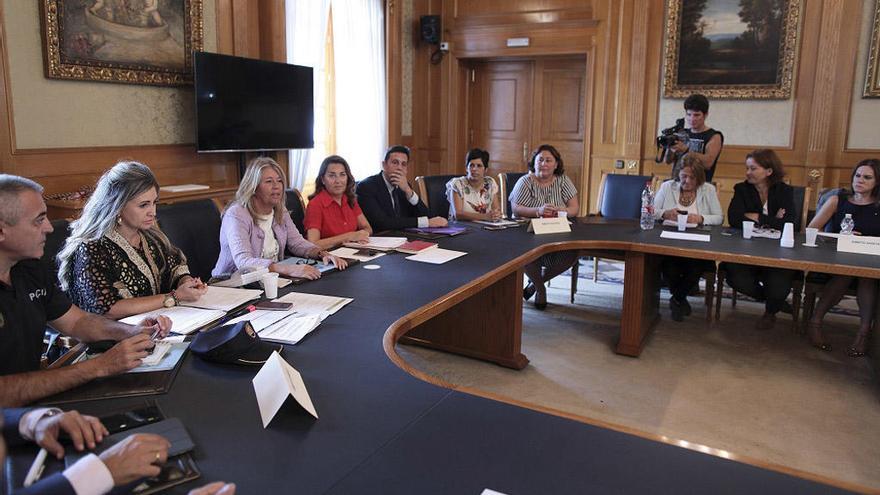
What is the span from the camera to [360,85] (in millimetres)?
5891

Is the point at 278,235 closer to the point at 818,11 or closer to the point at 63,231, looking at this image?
the point at 63,231

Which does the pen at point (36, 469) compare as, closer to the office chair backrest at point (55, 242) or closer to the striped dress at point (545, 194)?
the office chair backrest at point (55, 242)

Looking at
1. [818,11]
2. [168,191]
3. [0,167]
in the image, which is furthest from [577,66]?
[0,167]

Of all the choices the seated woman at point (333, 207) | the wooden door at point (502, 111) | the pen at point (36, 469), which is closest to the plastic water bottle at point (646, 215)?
the seated woman at point (333, 207)

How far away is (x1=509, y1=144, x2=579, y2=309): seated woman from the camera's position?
4.26 m

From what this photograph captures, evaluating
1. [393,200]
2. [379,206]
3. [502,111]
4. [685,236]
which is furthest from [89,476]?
[502,111]

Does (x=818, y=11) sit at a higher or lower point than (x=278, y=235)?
higher

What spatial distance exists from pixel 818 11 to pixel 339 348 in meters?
5.25

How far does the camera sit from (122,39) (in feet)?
12.4

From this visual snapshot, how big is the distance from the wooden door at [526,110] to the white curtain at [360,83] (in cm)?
118

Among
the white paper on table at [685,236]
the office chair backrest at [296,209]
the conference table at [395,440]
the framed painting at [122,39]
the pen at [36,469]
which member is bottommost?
the conference table at [395,440]

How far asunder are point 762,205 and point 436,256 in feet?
7.27

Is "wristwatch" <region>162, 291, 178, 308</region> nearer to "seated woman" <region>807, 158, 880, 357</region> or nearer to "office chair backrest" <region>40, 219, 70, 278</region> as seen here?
"office chair backrest" <region>40, 219, 70, 278</region>

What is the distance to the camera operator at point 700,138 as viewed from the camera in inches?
186
